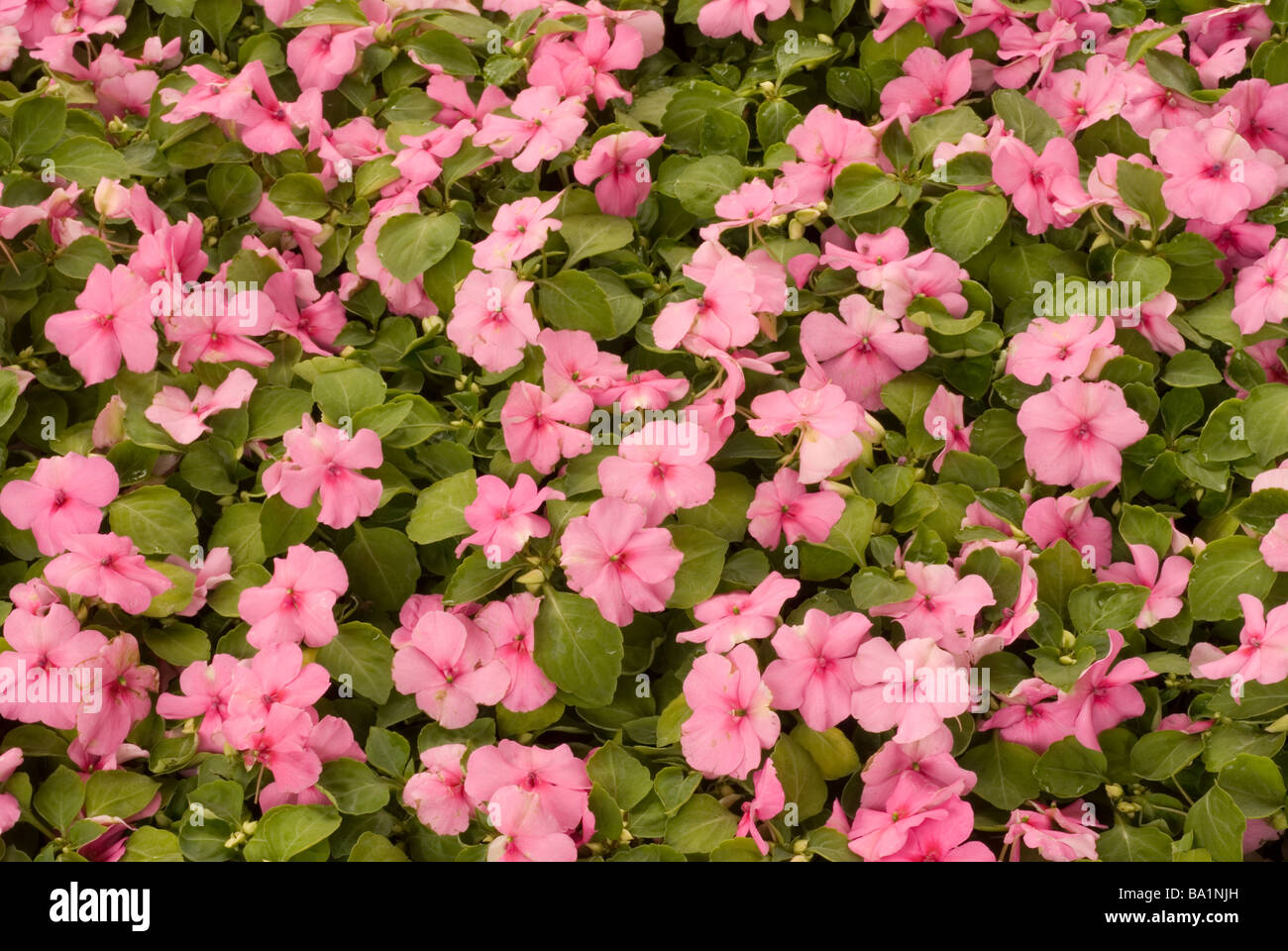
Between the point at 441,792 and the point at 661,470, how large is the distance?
357 mm

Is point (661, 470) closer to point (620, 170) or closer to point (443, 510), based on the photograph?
point (443, 510)

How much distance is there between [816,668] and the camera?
118 centimetres

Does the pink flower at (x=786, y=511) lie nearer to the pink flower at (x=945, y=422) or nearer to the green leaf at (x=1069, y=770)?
the pink flower at (x=945, y=422)

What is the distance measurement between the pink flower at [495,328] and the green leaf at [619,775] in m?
0.40

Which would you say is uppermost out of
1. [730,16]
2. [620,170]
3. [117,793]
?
[730,16]

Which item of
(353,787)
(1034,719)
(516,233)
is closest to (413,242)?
(516,233)

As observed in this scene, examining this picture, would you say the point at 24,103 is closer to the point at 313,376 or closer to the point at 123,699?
the point at 313,376

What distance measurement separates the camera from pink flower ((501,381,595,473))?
1.25m

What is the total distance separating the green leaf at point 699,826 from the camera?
115 cm

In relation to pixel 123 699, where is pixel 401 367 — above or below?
above

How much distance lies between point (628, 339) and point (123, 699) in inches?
25.3

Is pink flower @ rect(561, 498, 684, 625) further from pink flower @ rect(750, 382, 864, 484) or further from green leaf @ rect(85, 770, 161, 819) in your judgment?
green leaf @ rect(85, 770, 161, 819)
